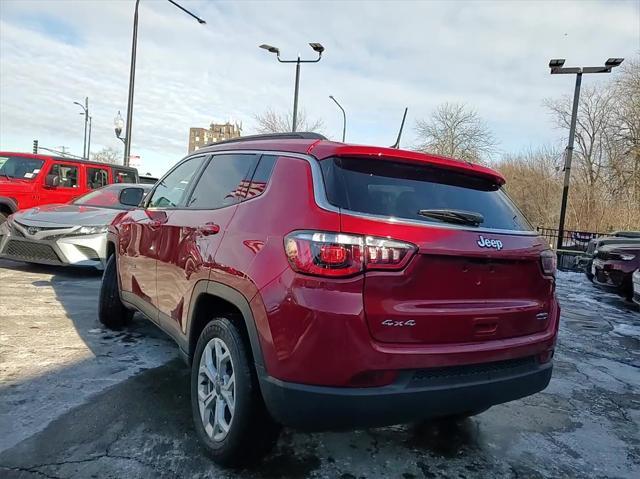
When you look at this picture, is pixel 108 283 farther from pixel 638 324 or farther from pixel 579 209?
pixel 579 209

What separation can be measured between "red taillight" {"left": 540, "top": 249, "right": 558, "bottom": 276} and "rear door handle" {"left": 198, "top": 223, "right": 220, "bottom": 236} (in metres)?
1.76

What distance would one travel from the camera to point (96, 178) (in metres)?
10.9

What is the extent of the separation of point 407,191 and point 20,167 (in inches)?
391

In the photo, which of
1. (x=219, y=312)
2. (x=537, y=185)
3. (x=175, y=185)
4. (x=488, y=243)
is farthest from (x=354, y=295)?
(x=537, y=185)

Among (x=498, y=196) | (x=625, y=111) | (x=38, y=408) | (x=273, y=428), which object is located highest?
(x=625, y=111)

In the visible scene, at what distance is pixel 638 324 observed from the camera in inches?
276

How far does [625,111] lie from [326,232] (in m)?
30.6

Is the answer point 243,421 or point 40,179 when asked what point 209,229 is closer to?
point 243,421

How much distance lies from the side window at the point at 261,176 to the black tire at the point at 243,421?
2.25 ft

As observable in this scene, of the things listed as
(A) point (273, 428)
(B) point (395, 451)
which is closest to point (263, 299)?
(A) point (273, 428)

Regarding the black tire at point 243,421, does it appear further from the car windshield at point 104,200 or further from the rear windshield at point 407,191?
the car windshield at point 104,200

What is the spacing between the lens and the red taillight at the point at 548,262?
2740mm

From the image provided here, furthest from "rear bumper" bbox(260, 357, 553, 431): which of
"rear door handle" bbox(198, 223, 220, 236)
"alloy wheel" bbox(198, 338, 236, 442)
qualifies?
"rear door handle" bbox(198, 223, 220, 236)

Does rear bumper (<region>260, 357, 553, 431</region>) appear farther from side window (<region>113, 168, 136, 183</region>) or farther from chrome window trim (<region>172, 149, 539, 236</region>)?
side window (<region>113, 168, 136, 183</region>)
